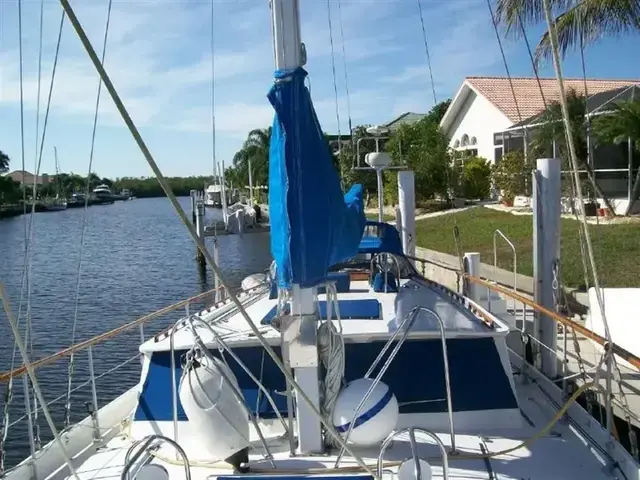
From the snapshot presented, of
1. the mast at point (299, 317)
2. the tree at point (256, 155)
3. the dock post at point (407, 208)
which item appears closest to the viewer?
the mast at point (299, 317)

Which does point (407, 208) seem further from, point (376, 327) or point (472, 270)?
point (376, 327)

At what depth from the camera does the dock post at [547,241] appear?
6.35 metres

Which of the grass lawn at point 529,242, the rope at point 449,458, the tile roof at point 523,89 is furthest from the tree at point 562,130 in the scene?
the rope at point 449,458

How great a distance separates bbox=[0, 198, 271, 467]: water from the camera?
413 inches

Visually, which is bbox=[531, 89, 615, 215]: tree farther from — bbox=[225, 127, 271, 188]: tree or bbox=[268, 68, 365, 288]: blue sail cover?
bbox=[225, 127, 271, 188]: tree

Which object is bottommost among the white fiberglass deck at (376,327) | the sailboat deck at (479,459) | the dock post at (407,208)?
the sailboat deck at (479,459)

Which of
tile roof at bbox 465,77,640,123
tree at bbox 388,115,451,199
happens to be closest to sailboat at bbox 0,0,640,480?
tree at bbox 388,115,451,199

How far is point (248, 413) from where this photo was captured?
395 centimetres

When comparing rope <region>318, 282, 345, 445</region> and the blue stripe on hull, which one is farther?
the blue stripe on hull

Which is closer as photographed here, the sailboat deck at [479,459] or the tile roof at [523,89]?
the sailboat deck at [479,459]

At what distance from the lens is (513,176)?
2609 cm

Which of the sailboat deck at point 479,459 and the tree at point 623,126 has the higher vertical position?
the tree at point 623,126

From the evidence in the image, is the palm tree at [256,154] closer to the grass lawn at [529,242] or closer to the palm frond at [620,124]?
the grass lawn at [529,242]

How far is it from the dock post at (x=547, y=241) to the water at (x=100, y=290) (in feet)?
20.6
